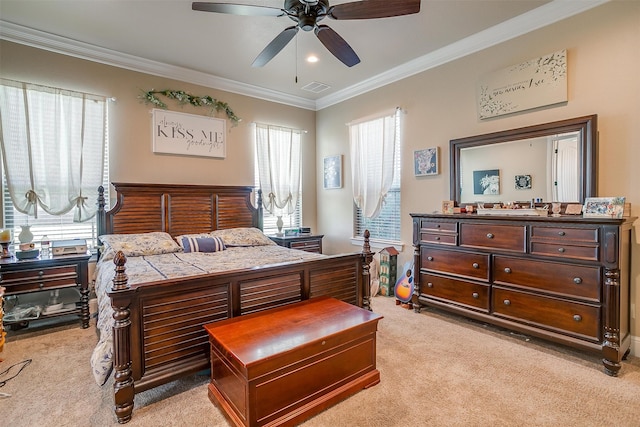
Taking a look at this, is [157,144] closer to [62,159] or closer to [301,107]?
[62,159]

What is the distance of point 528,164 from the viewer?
3064mm

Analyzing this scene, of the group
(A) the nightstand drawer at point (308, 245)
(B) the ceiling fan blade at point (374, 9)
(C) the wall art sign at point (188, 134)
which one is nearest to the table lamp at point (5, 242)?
(C) the wall art sign at point (188, 134)

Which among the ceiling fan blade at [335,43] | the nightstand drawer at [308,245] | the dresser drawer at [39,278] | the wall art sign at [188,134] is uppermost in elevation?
the ceiling fan blade at [335,43]

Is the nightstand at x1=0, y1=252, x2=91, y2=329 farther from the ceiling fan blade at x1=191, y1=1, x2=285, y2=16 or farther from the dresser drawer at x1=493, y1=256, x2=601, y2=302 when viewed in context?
the dresser drawer at x1=493, y1=256, x2=601, y2=302

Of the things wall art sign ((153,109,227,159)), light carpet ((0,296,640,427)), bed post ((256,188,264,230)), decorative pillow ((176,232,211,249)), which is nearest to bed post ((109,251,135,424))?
light carpet ((0,296,640,427))

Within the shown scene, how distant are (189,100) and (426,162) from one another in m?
3.29

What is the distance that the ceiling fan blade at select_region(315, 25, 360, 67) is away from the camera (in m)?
2.39

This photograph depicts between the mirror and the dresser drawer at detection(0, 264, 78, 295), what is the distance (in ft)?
13.9

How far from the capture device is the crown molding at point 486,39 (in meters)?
2.77

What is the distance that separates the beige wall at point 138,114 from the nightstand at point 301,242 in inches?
42.0

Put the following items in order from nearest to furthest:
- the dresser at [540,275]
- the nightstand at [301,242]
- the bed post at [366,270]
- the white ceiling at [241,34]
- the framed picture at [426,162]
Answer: the dresser at [540,275]
the white ceiling at [241,34]
the bed post at [366,270]
the framed picture at [426,162]
the nightstand at [301,242]

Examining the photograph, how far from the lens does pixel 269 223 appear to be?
203 inches

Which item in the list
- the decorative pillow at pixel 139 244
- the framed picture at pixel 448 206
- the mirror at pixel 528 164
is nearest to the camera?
the mirror at pixel 528 164

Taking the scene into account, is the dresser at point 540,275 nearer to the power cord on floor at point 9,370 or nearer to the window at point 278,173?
the window at point 278,173
